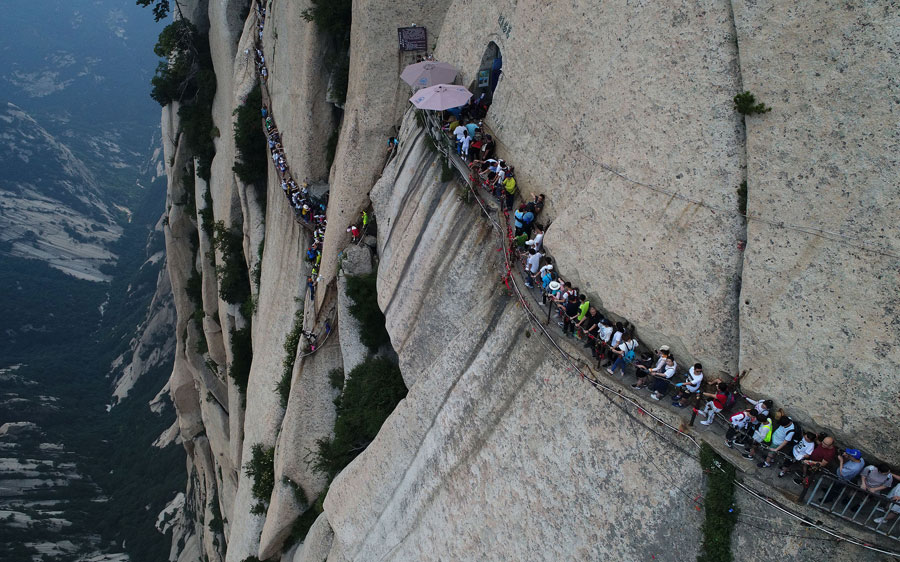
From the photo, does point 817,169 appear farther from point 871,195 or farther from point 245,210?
point 245,210

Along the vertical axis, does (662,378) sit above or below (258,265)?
above

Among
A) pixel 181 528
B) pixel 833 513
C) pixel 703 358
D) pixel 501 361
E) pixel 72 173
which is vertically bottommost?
pixel 72 173

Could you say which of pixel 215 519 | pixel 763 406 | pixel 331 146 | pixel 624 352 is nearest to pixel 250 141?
pixel 331 146

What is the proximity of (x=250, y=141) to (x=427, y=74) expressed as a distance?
1644cm

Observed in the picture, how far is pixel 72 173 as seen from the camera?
174 m

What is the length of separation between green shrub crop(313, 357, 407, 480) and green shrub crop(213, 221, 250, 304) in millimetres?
15653

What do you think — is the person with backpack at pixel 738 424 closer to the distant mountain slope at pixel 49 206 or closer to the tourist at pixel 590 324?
the tourist at pixel 590 324

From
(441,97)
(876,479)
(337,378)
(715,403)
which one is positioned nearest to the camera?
(876,479)

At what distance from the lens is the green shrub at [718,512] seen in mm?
10500

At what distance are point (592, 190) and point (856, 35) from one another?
5605 mm

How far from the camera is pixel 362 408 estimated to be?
69.0 feet

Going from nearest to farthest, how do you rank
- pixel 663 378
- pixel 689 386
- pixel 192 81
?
pixel 689 386 < pixel 663 378 < pixel 192 81

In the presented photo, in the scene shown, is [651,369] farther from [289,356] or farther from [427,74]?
[289,356]

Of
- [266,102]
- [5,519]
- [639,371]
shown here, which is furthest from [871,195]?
[5,519]
